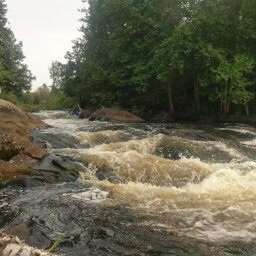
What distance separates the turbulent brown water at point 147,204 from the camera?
11.9 ft

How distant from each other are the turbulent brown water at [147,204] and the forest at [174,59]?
955cm

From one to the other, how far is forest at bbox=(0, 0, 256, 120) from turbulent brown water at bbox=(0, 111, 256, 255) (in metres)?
9.55

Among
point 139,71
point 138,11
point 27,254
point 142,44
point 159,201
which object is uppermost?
point 138,11

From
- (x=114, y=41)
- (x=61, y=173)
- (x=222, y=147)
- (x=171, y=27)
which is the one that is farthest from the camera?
(x=114, y=41)

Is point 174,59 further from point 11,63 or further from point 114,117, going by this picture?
point 11,63

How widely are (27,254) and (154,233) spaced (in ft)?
7.63

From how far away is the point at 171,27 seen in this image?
62.3ft

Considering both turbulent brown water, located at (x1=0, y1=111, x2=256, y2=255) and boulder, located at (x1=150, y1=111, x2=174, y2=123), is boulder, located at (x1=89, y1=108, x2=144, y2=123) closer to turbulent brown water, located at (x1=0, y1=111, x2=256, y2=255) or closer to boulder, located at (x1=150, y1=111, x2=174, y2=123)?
boulder, located at (x1=150, y1=111, x2=174, y2=123)

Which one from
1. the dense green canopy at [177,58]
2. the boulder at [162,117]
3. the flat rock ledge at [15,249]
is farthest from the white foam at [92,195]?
the boulder at [162,117]

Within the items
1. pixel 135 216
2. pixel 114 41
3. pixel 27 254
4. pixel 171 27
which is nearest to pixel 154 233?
pixel 135 216

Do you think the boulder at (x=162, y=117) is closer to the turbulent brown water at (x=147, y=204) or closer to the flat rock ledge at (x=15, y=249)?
the turbulent brown water at (x=147, y=204)

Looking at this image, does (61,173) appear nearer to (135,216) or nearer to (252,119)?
(135,216)

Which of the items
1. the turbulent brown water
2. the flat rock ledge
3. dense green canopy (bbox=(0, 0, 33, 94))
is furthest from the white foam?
dense green canopy (bbox=(0, 0, 33, 94))

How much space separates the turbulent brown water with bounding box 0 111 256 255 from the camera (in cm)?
364
